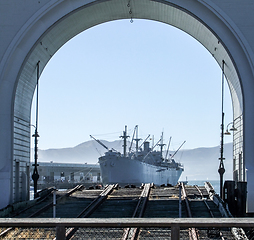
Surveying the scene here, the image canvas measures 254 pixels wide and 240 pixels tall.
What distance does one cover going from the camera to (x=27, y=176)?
17.0 meters

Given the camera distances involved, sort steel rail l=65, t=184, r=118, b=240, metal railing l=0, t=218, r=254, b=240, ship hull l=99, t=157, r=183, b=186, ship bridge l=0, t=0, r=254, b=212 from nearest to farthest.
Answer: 1. metal railing l=0, t=218, r=254, b=240
2. steel rail l=65, t=184, r=118, b=240
3. ship bridge l=0, t=0, r=254, b=212
4. ship hull l=99, t=157, r=183, b=186

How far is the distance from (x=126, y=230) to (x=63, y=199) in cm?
659

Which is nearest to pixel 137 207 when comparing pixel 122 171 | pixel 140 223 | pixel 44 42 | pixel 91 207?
pixel 91 207

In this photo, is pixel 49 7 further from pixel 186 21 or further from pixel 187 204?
pixel 187 204

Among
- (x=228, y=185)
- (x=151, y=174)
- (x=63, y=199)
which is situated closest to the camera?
(x=228, y=185)

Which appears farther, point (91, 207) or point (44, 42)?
point (44, 42)

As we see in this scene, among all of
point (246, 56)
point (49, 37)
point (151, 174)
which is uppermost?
point (49, 37)

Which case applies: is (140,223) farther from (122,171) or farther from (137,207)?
(122,171)

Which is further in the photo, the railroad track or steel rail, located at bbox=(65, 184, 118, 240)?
the railroad track

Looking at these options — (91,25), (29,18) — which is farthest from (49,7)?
(91,25)

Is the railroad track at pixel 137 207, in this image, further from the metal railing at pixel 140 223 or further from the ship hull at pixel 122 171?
the ship hull at pixel 122 171

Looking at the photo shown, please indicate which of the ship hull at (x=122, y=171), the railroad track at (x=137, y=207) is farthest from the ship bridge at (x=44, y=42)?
the ship hull at (x=122, y=171)

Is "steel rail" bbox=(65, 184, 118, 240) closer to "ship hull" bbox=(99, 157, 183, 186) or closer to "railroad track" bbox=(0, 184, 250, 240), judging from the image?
"railroad track" bbox=(0, 184, 250, 240)

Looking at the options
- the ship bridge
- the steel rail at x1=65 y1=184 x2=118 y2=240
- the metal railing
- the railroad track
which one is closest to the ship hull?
the railroad track
